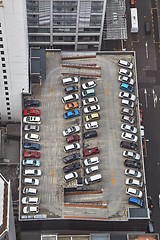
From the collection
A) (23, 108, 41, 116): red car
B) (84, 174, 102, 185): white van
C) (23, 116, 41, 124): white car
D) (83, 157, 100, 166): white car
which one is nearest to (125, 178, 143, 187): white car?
(84, 174, 102, 185): white van

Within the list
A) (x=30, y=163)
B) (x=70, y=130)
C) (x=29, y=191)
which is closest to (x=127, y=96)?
(x=70, y=130)

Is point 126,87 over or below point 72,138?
over

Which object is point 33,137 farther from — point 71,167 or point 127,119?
point 127,119

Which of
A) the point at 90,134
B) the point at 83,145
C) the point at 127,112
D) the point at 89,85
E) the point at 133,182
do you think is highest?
the point at 89,85

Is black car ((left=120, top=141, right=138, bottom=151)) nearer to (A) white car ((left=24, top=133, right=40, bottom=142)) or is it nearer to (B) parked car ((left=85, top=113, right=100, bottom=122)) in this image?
(B) parked car ((left=85, top=113, right=100, bottom=122))

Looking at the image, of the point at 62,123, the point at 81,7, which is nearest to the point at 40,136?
the point at 62,123

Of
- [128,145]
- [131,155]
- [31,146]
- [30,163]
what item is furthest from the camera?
[128,145]
